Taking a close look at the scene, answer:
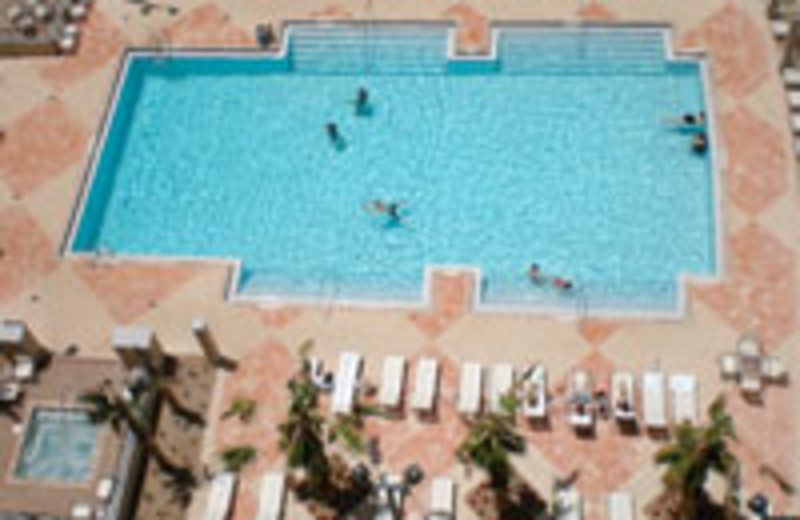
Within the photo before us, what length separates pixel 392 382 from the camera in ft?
69.9

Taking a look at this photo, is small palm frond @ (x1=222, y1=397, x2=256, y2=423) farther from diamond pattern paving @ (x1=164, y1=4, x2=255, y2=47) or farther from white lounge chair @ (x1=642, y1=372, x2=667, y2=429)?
diamond pattern paving @ (x1=164, y1=4, x2=255, y2=47)

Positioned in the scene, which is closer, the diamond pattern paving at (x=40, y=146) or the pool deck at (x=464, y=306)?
the pool deck at (x=464, y=306)

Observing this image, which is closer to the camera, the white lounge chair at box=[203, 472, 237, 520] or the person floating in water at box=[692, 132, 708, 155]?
the white lounge chair at box=[203, 472, 237, 520]

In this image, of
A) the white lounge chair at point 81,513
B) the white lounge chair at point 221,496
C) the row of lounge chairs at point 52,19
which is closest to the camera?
the white lounge chair at point 81,513

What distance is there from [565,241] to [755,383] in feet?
19.3

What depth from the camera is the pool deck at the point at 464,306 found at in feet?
66.8

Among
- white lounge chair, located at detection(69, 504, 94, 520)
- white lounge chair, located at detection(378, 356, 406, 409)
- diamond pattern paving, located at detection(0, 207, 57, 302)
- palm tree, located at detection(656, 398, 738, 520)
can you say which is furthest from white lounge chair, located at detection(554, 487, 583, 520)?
diamond pattern paving, located at detection(0, 207, 57, 302)

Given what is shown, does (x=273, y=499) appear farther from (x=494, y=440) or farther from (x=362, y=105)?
(x=362, y=105)

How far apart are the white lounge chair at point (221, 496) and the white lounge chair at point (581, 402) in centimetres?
782

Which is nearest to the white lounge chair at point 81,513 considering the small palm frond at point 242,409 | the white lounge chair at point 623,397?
the small palm frond at point 242,409

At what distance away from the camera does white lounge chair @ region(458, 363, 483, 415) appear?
816 inches

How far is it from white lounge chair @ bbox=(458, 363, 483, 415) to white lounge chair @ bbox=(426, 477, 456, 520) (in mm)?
1704

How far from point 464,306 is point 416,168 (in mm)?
4771

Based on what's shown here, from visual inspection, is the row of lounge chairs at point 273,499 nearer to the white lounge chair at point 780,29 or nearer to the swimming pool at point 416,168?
the swimming pool at point 416,168
